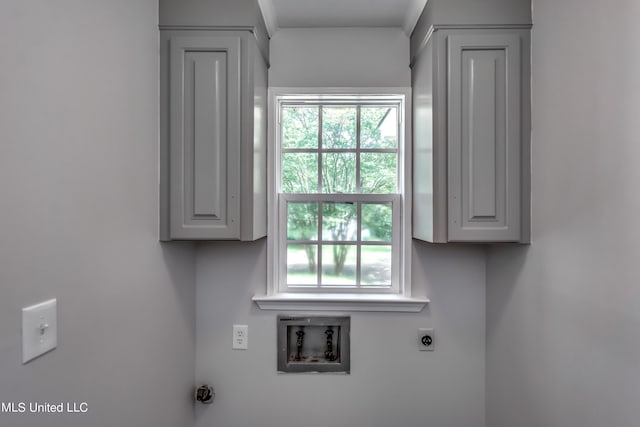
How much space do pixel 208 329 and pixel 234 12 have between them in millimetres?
1462

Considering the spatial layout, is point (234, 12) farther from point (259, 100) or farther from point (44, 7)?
point (44, 7)

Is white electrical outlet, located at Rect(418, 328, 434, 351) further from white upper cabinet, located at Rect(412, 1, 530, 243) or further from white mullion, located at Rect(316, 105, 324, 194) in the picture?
white mullion, located at Rect(316, 105, 324, 194)

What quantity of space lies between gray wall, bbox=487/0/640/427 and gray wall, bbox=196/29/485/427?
25cm

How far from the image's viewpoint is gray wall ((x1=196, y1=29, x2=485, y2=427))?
1.69 meters

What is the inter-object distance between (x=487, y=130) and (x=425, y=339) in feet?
3.36

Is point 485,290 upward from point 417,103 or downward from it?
downward

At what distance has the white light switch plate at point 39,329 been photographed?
75 cm

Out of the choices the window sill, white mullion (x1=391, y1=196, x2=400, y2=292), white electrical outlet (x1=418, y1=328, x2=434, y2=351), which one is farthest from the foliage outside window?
white electrical outlet (x1=418, y1=328, x2=434, y2=351)

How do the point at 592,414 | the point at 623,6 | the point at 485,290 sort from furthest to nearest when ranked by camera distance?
the point at 485,290 → the point at 592,414 → the point at 623,6

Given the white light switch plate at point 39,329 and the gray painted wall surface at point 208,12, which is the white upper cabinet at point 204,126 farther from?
the white light switch plate at point 39,329

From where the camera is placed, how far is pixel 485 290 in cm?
170

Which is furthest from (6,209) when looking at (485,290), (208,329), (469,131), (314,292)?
(485,290)

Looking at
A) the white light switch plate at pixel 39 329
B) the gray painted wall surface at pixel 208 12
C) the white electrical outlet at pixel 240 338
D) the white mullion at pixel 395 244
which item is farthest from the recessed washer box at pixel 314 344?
the gray painted wall surface at pixel 208 12

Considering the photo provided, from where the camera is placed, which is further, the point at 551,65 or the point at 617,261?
the point at 551,65
